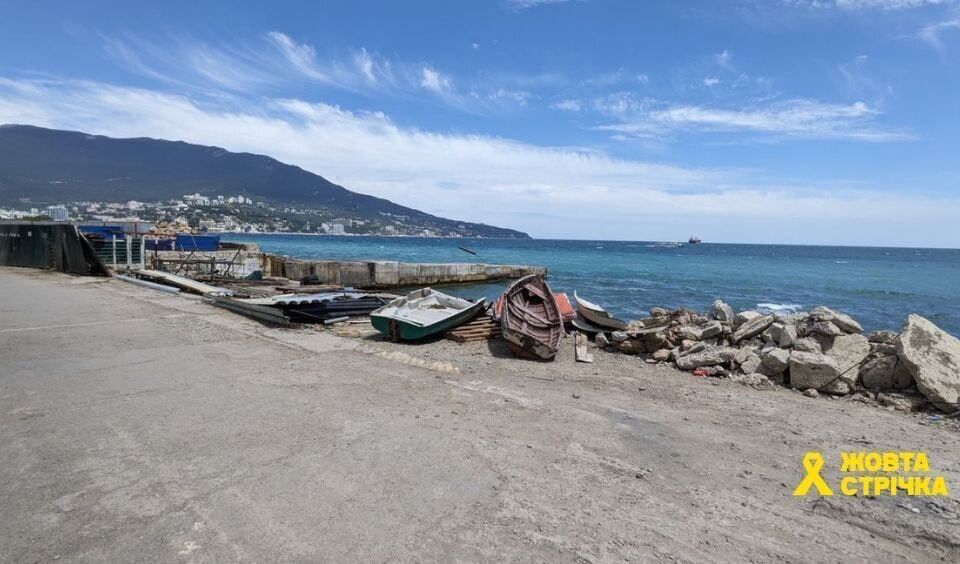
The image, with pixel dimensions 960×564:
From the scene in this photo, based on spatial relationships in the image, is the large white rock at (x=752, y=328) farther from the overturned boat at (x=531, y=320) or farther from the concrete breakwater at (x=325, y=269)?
the concrete breakwater at (x=325, y=269)

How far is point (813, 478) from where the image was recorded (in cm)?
461

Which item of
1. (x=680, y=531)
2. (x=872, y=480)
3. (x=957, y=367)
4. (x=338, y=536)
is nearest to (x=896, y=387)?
(x=957, y=367)

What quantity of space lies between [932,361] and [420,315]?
9056mm

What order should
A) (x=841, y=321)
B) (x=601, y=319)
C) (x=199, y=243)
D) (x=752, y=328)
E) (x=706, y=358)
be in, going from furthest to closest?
(x=199, y=243) → (x=601, y=319) → (x=752, y=328) → (x=841, y=321) → (x=706, y=358)

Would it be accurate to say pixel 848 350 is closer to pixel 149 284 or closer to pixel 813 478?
pixel 813 478

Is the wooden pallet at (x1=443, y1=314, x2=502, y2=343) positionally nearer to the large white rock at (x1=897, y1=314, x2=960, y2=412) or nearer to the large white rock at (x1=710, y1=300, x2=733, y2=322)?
the large white rock at (x1=710, y1=300, x2=733, y2=322)

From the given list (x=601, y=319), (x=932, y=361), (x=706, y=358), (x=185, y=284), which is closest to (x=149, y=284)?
(x=185, y=284)

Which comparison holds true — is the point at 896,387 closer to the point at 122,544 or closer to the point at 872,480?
the point at 872,480

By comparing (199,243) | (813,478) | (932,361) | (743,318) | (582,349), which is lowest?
(582,349)

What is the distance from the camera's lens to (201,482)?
3.90 m

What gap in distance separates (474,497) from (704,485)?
2.00 m

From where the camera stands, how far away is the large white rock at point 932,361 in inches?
278

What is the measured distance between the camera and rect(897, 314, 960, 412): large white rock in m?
7.05

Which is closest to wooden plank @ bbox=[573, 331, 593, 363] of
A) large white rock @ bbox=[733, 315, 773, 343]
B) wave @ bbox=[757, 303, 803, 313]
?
large white rock @ bbox=[733, 315, 773, 343]
